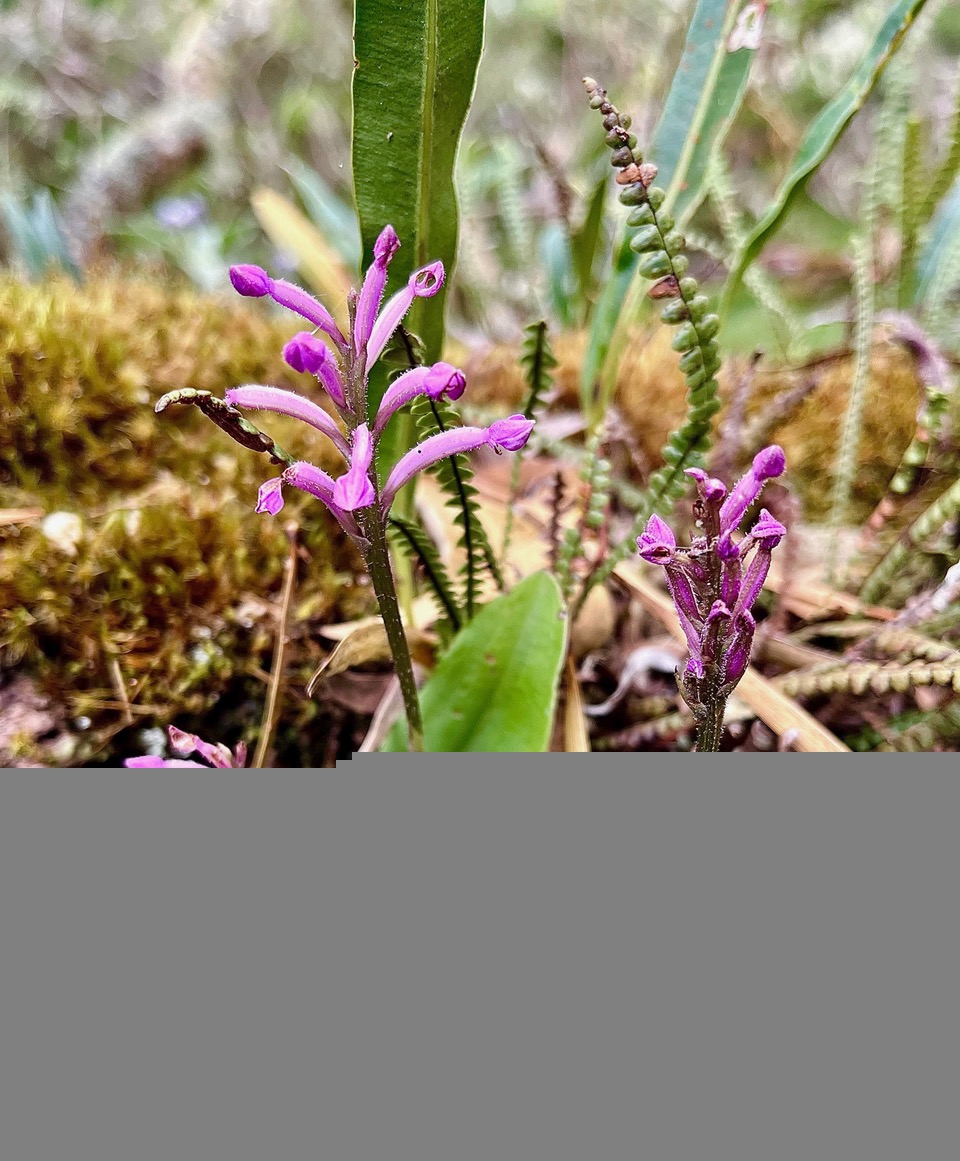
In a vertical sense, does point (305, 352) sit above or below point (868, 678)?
above

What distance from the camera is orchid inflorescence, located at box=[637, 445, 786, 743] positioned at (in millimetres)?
487

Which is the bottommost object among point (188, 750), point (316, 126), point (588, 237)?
point (188, 750)

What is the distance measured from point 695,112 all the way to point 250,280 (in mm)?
752

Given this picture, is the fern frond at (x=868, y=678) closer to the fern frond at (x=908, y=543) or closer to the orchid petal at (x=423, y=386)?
the fern frond at (x=908, y=543)

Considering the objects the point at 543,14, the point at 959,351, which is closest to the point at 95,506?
the point at 959,351

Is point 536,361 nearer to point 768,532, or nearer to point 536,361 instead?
point 536,361

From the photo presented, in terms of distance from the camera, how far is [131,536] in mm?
1031

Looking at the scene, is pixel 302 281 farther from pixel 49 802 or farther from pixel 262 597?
pixel 49 802

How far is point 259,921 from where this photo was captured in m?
0.50

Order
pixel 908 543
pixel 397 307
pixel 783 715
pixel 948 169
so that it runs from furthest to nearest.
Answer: pixel 948 169, pixel 908 543, pixel 783 715, pixel 397 307

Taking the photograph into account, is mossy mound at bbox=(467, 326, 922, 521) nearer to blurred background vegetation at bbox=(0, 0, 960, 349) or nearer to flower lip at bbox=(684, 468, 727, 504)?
blurred background vegetation at bbox=(0, 0, 960, 349)

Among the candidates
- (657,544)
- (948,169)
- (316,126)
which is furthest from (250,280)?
(316,126)

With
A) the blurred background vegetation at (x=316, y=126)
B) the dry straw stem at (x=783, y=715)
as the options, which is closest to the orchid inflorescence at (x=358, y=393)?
the dry straw stem at (x=783, y=715)

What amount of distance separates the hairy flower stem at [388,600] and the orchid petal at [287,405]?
0.17ft
